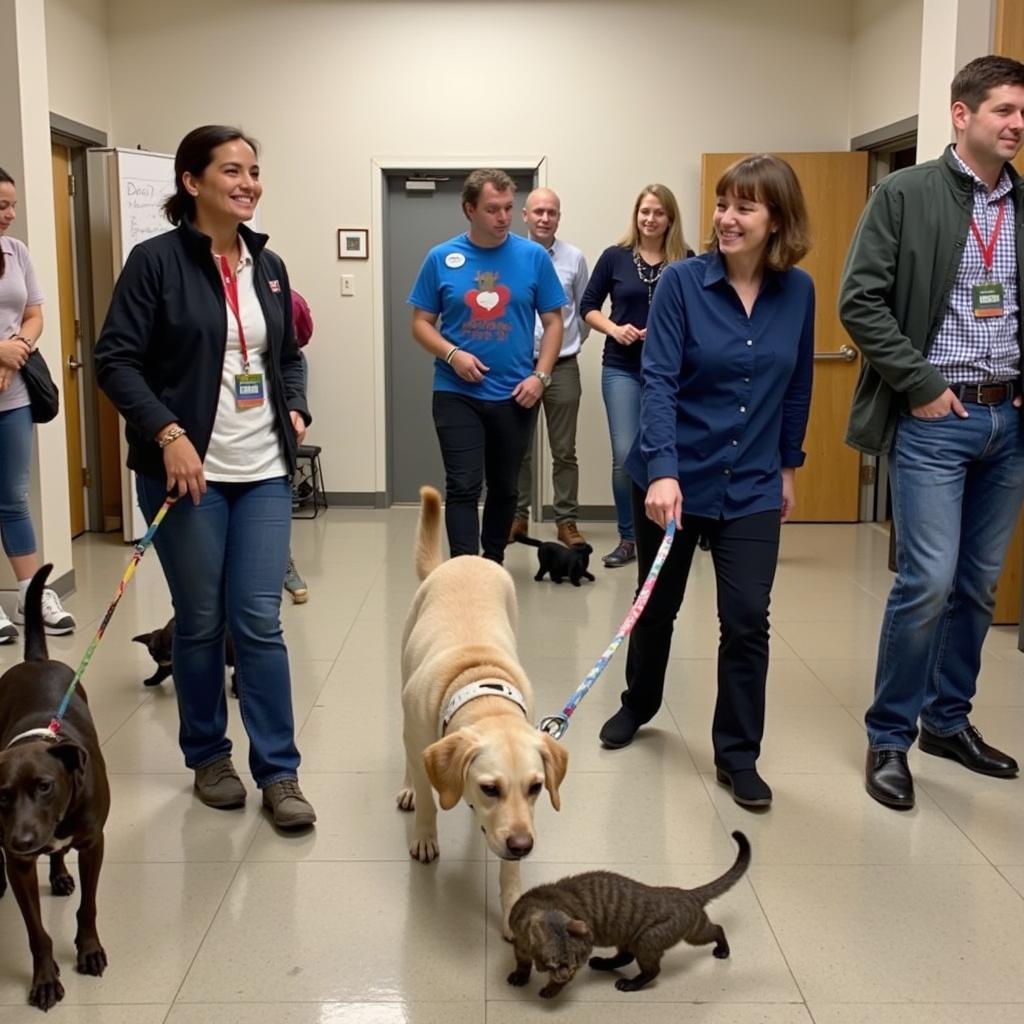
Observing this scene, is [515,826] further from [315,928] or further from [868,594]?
[868,594]

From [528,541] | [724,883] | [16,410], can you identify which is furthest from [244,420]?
[528,541]

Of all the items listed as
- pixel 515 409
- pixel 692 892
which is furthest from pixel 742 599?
pixel 515 409

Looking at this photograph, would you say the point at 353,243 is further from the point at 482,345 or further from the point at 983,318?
the point at 983,318

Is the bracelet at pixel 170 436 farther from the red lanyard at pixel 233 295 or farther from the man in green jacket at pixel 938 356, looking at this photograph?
the man in green jacket at pixel 938 356

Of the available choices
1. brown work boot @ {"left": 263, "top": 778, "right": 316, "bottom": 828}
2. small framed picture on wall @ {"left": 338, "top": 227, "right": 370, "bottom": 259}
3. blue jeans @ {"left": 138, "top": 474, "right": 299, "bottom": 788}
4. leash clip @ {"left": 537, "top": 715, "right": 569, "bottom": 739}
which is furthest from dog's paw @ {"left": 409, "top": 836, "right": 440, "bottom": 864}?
small framed picture on wall @ {"left": 338, "top": 227, "right": 370, "bottom": 259}

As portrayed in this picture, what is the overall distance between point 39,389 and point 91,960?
8.86 feet

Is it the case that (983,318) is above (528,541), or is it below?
above

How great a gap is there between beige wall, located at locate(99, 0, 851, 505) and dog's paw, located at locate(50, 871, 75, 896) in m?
5.05

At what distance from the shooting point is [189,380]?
2.64 meters

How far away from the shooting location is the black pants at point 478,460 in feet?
13.9

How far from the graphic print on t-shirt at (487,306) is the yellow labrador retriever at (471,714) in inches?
57.8

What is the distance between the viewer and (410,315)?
7.19 metres

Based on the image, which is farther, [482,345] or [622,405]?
[622,405]

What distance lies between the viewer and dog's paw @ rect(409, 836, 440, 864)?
2605mm
